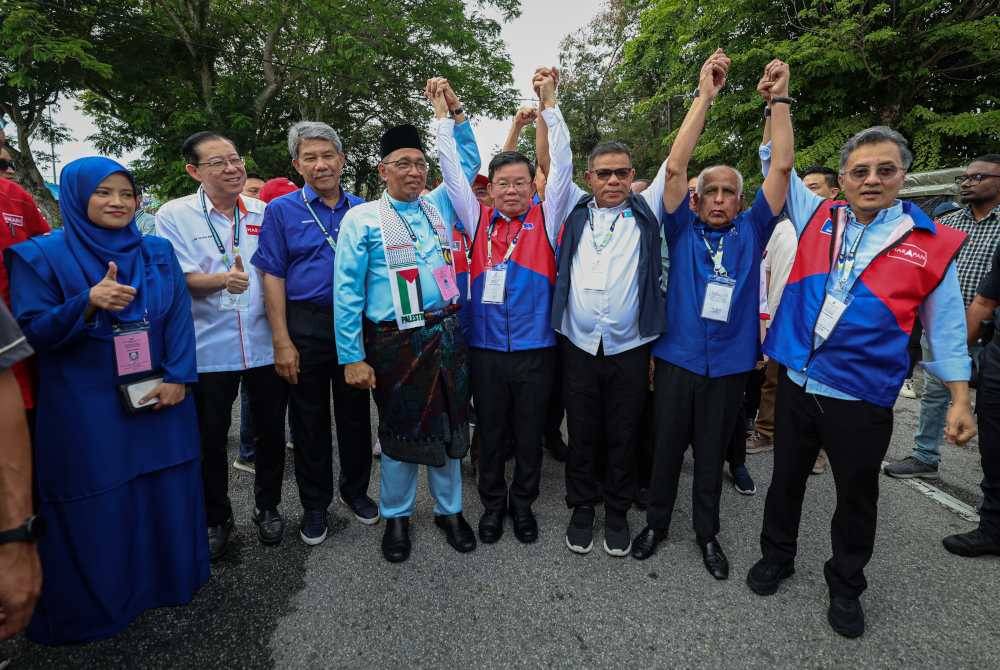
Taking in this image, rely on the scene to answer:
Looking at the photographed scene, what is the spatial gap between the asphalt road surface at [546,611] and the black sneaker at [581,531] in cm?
6

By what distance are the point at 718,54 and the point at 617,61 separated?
21.6 m

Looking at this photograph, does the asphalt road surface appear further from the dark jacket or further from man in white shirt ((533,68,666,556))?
the dark jacket

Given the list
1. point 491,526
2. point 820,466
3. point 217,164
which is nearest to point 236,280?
point 217,164

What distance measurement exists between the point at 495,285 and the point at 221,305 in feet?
4.97

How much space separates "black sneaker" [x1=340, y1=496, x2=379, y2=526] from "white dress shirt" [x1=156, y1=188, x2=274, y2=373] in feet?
3.59

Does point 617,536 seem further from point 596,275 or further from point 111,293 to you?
point 111,293

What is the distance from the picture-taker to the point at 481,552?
276 centimetres

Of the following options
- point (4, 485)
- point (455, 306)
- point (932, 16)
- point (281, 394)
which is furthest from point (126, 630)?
point (932, 16)

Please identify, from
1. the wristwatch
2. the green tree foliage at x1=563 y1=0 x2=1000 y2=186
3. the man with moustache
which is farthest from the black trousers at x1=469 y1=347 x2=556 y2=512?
the green tree foliage at x1=563 y1=0 x2=1000 y2=186

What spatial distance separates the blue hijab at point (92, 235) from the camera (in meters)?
1.87

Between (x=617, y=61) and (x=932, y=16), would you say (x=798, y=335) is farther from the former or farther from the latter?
(x=617, y=61)

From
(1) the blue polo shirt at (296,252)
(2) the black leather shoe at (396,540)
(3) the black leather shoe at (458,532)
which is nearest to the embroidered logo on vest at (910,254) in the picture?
(3) the black leather shoe at (458,532)

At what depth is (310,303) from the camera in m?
2.70

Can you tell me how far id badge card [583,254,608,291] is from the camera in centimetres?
256
